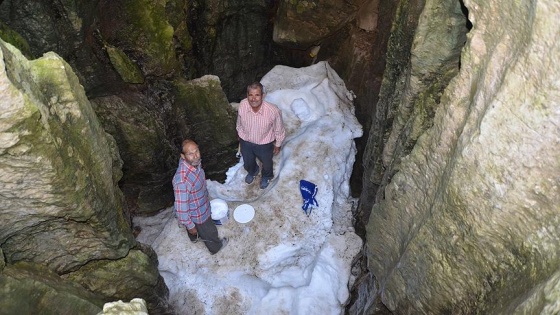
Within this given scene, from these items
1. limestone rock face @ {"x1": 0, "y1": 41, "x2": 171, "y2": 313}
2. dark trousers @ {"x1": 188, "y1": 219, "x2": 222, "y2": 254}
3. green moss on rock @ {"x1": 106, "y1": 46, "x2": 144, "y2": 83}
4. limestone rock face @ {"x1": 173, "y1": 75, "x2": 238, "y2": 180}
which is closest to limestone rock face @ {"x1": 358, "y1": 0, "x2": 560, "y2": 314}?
dark trousers @ {"x1": 188, "y1": 219, "x2": 222, "y2": 254}

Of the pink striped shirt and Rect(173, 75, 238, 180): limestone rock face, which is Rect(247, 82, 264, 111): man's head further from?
Rect(173, 75, 238, 180): limestone rock face

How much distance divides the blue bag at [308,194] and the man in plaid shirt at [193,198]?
1232mm

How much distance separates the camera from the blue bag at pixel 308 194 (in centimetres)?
614

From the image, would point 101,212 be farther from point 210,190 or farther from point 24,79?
point 210,190

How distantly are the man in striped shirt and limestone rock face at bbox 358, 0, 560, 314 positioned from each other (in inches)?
78.9

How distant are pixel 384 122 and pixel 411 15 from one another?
1.26 metres

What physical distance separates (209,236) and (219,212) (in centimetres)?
48

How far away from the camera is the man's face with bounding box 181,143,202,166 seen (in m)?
4.62

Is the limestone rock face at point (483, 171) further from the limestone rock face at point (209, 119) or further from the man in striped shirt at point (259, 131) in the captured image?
the limestone rock face at point (209, 119)

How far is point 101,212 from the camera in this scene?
3.78 metres

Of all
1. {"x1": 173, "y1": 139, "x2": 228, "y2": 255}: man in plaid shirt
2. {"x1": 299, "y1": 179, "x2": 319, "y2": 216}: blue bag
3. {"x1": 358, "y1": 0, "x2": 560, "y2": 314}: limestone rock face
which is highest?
{"x1": 358, "y1": 0, "x2": 560, "y2": 314}: limestone rock face

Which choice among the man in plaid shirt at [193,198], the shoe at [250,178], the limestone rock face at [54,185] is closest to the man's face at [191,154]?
the man in plaid shirt at [193,198]

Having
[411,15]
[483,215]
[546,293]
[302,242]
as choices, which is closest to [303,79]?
[302,242]

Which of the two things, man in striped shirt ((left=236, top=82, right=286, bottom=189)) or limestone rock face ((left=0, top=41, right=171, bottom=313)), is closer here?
limestone rock face ((left=0, top=41, right=171, bottom=313))
